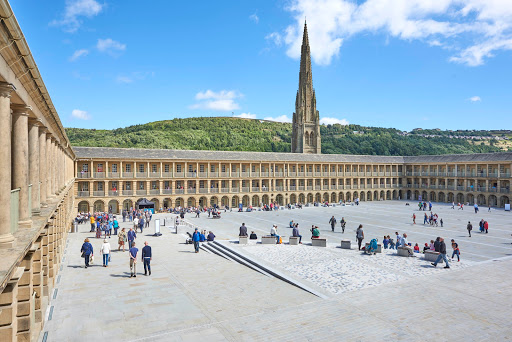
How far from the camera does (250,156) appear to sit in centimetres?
5169

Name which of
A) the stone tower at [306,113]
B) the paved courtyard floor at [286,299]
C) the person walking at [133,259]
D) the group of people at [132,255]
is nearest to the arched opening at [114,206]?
the paved courtyard floor at [286,299]

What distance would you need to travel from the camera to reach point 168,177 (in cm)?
4506

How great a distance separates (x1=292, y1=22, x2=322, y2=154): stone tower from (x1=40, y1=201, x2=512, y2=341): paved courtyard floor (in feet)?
182

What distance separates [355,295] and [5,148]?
10.9 m

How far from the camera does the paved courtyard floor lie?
367 inches

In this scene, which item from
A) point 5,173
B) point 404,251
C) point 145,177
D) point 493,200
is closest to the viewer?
point 5,173

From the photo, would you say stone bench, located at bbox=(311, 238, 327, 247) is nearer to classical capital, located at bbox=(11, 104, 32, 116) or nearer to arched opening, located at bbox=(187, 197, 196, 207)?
classical capital, located at bbox=(11, 104, 32, 116)

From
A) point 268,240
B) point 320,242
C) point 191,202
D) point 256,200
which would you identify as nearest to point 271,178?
point 256,200

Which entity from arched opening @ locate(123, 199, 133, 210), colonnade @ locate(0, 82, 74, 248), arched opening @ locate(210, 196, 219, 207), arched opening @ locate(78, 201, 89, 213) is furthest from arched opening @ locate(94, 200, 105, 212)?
colonnade @ locate(0, 82, 74, 248)

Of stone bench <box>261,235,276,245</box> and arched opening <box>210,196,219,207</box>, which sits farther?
arched opening <box>210,196,219,207</box>

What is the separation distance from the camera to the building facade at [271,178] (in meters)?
41.9

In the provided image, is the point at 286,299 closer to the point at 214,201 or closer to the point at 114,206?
the point at 114,206

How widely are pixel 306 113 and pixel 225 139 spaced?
37458mm

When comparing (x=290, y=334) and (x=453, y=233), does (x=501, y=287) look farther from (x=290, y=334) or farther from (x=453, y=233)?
(x=453, y=233)
